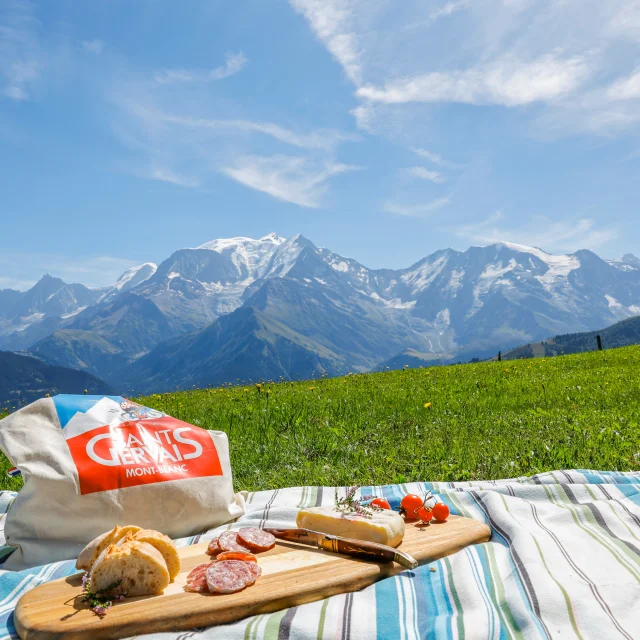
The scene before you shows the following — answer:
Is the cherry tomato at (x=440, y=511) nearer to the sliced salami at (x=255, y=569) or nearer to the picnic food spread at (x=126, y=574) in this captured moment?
the sliced salami at (x=255, y=569)

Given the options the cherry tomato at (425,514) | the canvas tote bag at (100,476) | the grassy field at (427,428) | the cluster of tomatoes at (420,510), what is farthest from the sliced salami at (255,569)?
the grassy field at (427,428)

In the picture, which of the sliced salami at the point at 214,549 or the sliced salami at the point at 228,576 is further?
the sliced salami at the point at 214,549

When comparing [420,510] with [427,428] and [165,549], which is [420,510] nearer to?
[165,549]

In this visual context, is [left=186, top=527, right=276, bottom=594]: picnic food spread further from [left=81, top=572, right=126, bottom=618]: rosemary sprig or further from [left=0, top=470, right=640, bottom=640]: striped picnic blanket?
[left=81, top=572, right=126, bottom=618]: rosemary sprig

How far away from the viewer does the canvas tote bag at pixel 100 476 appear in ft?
15.4

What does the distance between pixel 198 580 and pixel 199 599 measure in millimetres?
A: 206

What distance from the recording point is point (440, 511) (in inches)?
181

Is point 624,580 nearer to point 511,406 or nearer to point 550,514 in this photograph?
point 550,514

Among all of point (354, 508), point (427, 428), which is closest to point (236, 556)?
point (354, 508)

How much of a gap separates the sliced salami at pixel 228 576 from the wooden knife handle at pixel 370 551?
676 millimetres

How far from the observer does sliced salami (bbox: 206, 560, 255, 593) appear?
3.31 m

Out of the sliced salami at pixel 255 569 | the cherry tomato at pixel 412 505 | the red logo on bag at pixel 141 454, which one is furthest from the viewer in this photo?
the red logo on bag at pixel 141 454

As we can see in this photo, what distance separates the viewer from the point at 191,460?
536 centimetres

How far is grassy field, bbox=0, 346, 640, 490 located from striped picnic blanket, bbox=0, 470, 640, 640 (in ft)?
5.41
